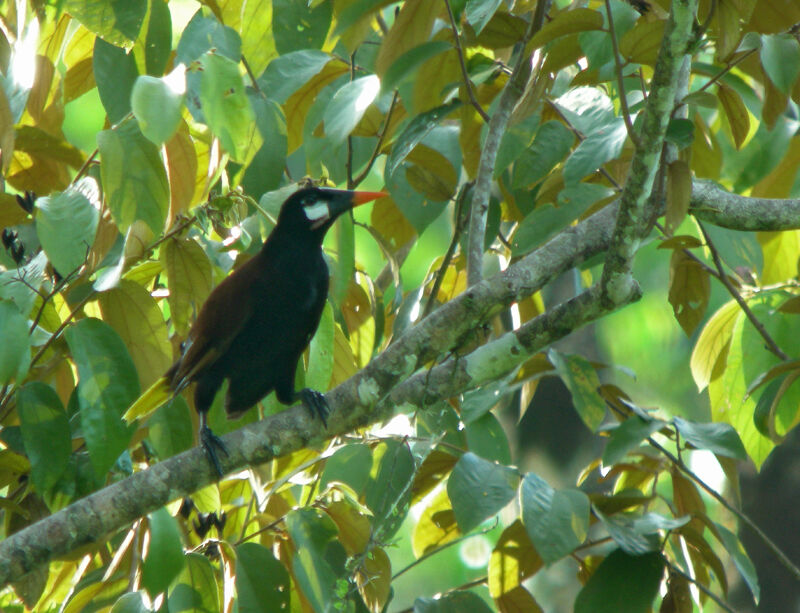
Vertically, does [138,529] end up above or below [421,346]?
below

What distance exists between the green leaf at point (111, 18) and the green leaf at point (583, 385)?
108 cm

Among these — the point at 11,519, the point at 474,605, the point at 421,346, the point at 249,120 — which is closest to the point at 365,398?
the point at 421,346

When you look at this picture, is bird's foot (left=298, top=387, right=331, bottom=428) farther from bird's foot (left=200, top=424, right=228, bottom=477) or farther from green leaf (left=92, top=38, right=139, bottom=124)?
green leaf (left=92, top=38, right=139, bottom=124)

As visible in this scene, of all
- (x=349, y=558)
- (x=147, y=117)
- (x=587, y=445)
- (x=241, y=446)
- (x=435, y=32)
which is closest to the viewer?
(x=147, y=117)

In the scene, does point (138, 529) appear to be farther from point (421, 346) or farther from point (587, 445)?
point (587, 445)

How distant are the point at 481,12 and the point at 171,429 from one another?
3.54 ft

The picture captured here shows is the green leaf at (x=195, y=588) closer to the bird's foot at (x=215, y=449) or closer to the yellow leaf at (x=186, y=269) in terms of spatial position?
the bird's foot at (x=215, y=449)

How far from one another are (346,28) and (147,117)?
548 millimetres

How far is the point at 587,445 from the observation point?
140 inches

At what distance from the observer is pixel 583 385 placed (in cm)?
195

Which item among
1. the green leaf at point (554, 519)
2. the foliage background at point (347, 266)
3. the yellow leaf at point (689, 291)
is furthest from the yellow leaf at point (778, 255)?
the green leaf at point (554, 519)

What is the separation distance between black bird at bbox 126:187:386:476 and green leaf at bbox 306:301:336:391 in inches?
18.3

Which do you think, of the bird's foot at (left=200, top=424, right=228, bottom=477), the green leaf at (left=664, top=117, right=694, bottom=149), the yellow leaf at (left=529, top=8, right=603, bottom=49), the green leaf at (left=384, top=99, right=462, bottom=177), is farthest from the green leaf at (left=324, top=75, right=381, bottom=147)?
the bird's foot at (left=200, top=424, right=228, bottom=477)

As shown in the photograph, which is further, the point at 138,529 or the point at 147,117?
the point at 138,529
